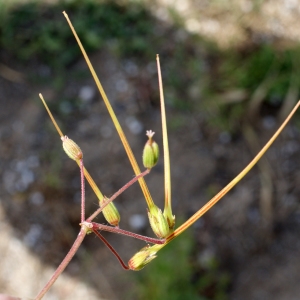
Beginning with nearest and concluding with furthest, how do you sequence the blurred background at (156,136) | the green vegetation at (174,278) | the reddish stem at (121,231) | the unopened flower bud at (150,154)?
the reddish stem at (121,231) → the unopened flower bud at (150,154) → the green vegetation at (174,278) → the blurred background at (156,136)

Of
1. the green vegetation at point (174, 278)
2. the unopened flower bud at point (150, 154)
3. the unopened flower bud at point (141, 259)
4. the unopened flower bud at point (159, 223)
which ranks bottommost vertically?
the green vegetation at point (174, 278)

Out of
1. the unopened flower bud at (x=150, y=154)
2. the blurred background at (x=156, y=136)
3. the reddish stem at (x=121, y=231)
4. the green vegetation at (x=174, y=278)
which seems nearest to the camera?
the reddish stem at (x=121, y=231)

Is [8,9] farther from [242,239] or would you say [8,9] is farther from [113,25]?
[242,239]

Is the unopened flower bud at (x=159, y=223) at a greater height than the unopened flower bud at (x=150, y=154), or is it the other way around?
the unopened flower bud at (x=150, y=154)

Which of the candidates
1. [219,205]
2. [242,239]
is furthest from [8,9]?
[242,239]

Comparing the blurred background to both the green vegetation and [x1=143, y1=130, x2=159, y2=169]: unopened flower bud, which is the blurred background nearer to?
the green vegetation

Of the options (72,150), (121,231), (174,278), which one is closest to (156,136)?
(174,278)

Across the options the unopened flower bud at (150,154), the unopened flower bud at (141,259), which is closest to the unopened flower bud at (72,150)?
the unopened flower bud at (150,154)

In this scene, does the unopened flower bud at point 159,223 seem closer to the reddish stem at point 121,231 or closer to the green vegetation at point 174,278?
the reddish stem at point 121,231

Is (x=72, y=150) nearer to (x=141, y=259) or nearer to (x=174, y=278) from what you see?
(x=141, y=259)
